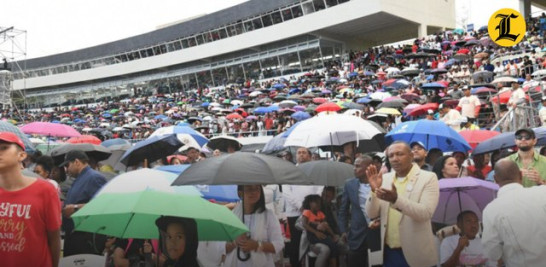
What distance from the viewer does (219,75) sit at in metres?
53.6

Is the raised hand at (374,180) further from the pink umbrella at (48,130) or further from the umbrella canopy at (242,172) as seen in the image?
the pink umbrella at (48,130)

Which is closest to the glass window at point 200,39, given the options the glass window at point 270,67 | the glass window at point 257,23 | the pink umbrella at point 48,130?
the glass window at point 257,23

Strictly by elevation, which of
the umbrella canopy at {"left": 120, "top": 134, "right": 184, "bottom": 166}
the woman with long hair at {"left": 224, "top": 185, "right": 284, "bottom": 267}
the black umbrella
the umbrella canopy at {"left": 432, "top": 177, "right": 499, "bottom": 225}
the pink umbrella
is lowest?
the umbrella canopy at {"left": 432, "top": 177, "right": 499, "bottom": 225}

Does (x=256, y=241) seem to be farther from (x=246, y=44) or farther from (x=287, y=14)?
(x=246, y=44)

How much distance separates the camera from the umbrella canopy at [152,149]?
28.3 ft

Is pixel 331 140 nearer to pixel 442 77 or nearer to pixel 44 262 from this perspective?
pixel 44 262

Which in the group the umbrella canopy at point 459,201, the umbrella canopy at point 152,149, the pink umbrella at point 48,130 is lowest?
the umbrella canopy at point 459,201

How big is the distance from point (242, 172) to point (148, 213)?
4.37ft

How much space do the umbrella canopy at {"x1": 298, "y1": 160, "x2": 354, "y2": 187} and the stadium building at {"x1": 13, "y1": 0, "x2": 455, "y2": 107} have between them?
94.7 feet

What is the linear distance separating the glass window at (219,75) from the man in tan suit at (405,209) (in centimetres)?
4839

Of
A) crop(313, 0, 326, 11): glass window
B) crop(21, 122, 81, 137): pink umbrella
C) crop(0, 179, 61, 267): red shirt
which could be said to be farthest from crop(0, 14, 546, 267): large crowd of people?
crop(313, 0, 326, 11): glass window

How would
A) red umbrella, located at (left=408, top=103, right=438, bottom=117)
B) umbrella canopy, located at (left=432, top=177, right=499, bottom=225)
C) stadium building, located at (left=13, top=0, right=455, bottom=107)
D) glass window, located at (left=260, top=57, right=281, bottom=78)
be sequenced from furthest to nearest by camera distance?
1. glass window, located at (left=260, top=57, right=281, bottom=78)
2. stadium building, located at (left=13, top=0, right=455, bottom=107)
3. red umbrella, located at (left=408, top=103, right=438, bottom=117)
4. umbrella canopy, located at (left=432, top=177, right=499, bottom=225)

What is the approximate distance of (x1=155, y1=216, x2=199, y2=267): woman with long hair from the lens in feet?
13.3

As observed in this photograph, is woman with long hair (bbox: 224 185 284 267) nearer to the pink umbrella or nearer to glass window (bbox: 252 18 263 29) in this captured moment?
the pink umbrella
